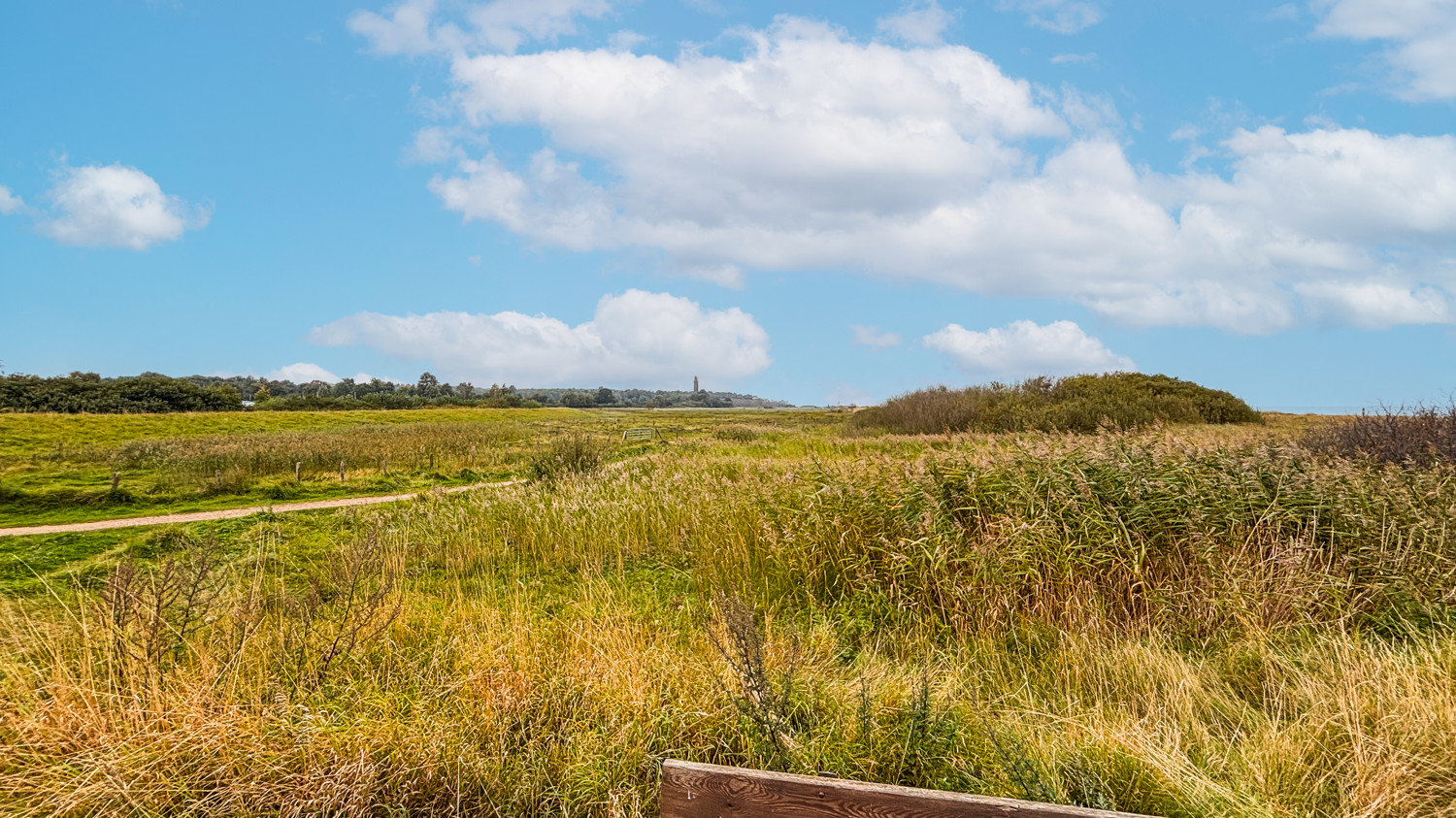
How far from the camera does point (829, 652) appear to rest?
5.18 metres

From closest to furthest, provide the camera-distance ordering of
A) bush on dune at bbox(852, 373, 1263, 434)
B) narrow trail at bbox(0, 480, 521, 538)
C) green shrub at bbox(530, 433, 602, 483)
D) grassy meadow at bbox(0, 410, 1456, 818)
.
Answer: grassy meadow at bbox(0, 410, 1456, 818)
narrow trail at bbox(0, 480, 521, 538)
green shrub at bbox(530, 433, 602, 483)
bush on dune at bbox(852, 373, 1263, 434)

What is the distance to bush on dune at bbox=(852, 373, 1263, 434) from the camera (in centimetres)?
2138

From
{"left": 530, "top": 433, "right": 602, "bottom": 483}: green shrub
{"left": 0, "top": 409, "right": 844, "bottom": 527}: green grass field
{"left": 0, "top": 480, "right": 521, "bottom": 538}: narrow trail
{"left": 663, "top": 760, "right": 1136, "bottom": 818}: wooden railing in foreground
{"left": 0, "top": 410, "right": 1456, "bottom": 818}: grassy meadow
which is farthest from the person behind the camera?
{"left": 0, "top": 409, "right": 844, "bottom": 527}: green grass field

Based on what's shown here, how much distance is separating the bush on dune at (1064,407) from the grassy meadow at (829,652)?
45.1 feet

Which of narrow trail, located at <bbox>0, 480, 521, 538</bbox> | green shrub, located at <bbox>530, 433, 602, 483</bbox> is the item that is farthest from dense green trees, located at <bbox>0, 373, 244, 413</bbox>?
green shrub, located at <bbox>530, 433, 602, 483</bbox>

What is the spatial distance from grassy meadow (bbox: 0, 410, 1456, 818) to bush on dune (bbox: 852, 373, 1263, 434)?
13754 mm

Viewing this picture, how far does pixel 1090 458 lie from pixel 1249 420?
79.5 ft

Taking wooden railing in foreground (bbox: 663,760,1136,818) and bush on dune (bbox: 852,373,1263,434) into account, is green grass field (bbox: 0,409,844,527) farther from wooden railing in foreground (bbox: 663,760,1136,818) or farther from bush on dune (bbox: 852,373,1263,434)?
wooden railing in foreground (bbox: 663,760,1136,818)

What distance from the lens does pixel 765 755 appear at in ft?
11.2

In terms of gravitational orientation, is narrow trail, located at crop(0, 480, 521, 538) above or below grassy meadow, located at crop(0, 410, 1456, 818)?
below

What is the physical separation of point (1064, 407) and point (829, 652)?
19.1m

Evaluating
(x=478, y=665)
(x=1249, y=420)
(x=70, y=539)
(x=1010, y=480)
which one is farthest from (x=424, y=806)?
(x=1249, y=420)

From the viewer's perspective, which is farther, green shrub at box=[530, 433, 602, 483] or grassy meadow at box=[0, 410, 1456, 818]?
green shrub at box=[530, 433, 602, 483]

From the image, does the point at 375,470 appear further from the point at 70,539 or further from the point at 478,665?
the point at 478,665
